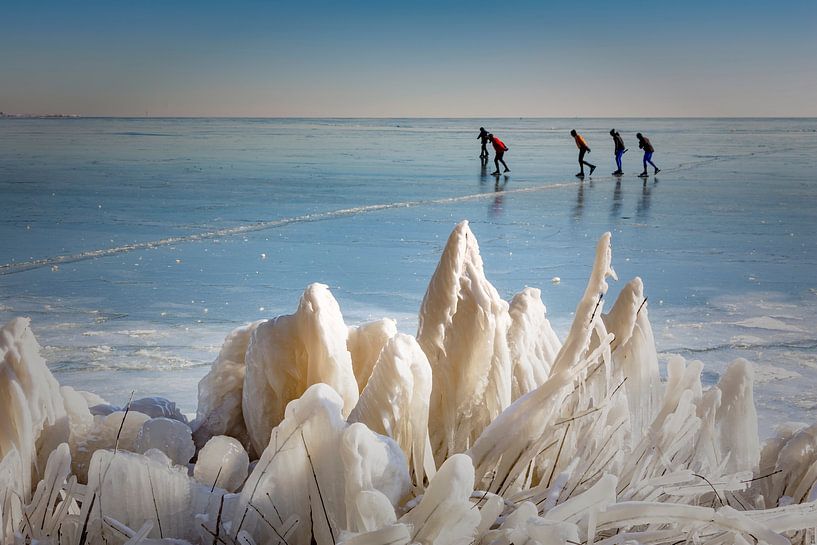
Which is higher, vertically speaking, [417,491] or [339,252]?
[417,491]

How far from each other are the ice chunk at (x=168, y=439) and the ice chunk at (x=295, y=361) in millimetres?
81

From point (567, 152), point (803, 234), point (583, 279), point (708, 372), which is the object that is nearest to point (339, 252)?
point (583, 279)

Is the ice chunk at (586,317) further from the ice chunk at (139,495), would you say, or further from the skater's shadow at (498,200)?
the skater's shadow at (498,200)

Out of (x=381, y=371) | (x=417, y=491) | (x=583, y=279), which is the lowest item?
(x=583, y=279)

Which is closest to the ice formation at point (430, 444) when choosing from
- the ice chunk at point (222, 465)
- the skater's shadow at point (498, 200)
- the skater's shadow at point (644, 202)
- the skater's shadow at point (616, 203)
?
the ice chunk at point (222, 465)

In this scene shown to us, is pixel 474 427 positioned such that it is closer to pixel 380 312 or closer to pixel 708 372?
pixel 708 372

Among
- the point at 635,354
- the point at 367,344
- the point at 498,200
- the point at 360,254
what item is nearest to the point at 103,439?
the point at 367,344

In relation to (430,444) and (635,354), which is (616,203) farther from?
(430,444)

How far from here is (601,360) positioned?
98cm

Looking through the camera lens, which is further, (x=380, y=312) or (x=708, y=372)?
(x=380, y=312)

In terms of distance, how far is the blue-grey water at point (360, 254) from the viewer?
5230mm

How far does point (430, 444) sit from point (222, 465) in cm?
21

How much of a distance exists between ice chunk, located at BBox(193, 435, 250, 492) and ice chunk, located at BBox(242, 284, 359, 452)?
10 centimetres

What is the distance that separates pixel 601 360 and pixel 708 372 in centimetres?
385
